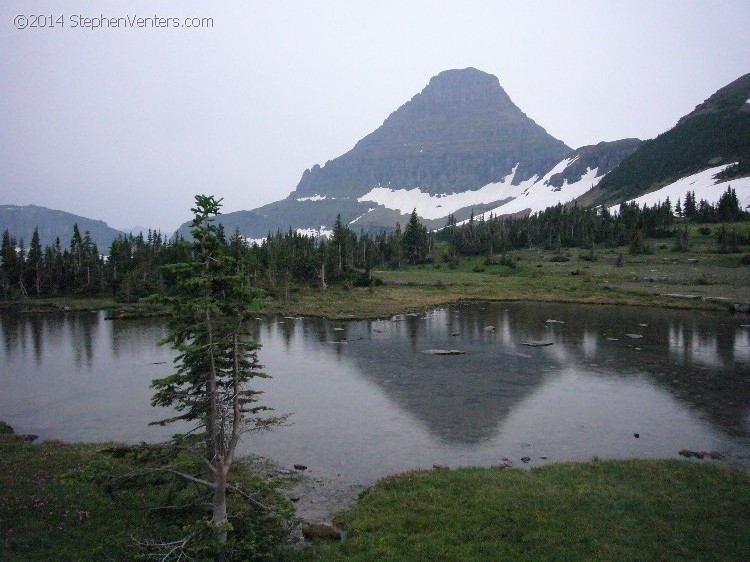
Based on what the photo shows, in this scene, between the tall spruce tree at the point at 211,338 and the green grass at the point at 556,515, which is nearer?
the tall spruce tree at the point at 211,338

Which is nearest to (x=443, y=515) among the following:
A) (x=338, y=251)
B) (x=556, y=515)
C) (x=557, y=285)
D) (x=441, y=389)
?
(x=556, y=515)

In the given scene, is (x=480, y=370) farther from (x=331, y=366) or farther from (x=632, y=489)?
(x=632, y=489)

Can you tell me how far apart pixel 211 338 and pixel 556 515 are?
14025mm

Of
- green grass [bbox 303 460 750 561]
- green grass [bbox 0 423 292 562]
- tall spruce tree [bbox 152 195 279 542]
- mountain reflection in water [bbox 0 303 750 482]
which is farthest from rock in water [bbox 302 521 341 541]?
mountain reflection in water [bbox 0 303 750 482]

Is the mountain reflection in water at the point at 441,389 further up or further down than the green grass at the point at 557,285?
further down

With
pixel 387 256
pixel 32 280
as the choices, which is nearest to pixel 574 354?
pixel 387 256

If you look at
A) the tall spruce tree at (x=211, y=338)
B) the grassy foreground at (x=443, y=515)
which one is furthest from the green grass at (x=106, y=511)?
the tall spruce tree at (x=211, y=338)

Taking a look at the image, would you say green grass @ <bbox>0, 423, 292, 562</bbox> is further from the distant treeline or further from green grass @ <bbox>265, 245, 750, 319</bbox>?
the distant treeline

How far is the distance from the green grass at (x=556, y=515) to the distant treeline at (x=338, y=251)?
7096 centimetres

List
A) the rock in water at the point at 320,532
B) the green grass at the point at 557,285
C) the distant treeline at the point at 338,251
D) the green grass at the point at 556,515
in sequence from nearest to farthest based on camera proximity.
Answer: the green grass at the point at 556,515 → the rock in water at the point at 320,532 → the green grass at the point at 557,285 → the distant treeline at the point at 338,251

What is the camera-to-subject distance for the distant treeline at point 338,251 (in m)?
116

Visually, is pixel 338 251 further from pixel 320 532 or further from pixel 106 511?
pixel 320 532

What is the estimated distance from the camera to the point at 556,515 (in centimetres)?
1914

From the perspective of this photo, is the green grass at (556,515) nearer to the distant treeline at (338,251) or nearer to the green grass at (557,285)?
the green grass at (557,285)
